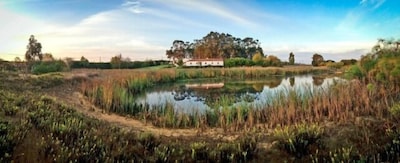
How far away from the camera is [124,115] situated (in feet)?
41.6

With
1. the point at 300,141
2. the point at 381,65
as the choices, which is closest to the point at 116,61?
the point at 381,65

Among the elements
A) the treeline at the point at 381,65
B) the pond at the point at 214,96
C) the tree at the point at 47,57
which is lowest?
the pond at the point at 214,96

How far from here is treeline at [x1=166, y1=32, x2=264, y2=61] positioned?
93444 millimetres

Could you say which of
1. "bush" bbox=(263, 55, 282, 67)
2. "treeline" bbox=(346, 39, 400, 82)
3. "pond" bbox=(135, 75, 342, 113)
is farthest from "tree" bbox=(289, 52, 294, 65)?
"treeline" bbox=(346, 39, 400, 82)

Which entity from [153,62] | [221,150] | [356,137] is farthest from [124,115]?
[153,62]

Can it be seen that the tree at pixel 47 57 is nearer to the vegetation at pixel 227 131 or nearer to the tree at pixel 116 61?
the tree at pixel 116 61

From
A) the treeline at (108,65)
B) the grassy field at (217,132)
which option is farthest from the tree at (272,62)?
the grassy field at (217,132)

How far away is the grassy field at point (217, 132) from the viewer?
522 centimetres

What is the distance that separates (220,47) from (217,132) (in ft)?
285

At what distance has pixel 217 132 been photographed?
Result: 29.9 ft

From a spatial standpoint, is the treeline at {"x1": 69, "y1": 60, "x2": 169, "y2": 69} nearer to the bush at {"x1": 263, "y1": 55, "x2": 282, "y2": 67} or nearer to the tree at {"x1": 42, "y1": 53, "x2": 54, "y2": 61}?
the tree at {"x1": 42, "y1": 53, "x2": 54, "y2": 61}

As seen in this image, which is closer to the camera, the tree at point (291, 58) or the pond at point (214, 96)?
the pond at point (214, 96)

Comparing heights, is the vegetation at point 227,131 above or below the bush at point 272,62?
below

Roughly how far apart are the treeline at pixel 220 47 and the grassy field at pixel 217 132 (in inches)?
3144
